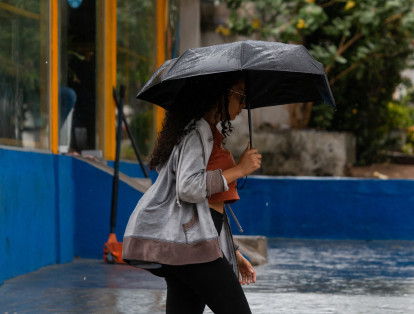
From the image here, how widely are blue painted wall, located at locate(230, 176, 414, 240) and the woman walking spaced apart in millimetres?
9193

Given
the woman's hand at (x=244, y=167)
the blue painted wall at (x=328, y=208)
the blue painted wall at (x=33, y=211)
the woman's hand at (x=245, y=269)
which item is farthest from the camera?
the blue painted wall at (x=328, y=208)

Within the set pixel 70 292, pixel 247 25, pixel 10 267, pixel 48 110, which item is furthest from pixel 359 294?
pixel 247 25

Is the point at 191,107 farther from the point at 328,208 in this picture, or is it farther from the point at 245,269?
the point at 328,208

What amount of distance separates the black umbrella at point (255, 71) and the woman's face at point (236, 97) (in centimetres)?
7

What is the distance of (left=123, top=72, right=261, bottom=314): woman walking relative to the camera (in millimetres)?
3500

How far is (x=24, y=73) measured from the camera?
8523 mm

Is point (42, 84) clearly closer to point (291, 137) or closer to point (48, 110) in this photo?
point (48, 110)

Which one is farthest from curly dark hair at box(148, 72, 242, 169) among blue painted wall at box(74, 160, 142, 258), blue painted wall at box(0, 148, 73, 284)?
blue painted wall at box(74, 160, 142, 258)

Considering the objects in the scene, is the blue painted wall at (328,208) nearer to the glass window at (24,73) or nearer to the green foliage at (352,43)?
the green foliage at (352,43)

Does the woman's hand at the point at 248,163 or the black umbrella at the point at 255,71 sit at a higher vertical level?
the black umbrella at the point at 255,71

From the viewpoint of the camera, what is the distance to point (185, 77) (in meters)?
3.76

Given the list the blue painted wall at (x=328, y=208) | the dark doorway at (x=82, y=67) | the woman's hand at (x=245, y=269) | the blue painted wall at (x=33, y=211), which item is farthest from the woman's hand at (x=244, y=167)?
the blue painted wall at (x=328, y=208)

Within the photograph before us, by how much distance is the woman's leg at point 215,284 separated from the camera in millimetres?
3514

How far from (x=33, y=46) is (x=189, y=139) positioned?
547 centimetres
